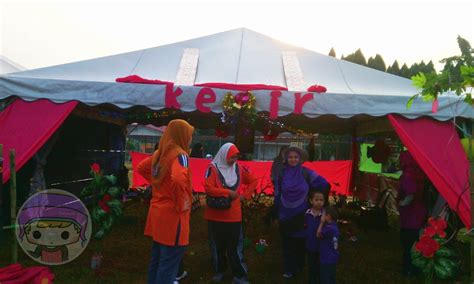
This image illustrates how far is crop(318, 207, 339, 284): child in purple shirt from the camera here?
3385 millimetres

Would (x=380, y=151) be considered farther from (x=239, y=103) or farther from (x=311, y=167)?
(x=239, y=103)

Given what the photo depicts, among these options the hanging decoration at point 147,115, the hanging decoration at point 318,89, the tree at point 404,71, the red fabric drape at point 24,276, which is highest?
the tree at point 404,71

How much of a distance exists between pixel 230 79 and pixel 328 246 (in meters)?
2.80

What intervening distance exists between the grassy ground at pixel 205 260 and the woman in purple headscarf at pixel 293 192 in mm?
574

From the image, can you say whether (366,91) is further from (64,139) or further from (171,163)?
(64,139)

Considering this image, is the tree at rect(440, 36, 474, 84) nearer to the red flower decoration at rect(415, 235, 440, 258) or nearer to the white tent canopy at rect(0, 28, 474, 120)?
the white tent canopy at rect(0, 28, 474, 120)

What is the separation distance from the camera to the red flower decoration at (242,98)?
4789 millimetres

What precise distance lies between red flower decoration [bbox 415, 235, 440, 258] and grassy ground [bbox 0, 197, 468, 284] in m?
0.94

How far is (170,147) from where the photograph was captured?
2971mm

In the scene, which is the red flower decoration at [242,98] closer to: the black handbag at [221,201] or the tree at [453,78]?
the black handbag at [221,201]

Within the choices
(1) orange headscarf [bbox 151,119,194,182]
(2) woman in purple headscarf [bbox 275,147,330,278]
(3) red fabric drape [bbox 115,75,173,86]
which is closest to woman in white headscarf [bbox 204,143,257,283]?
(2) woman in purple headscarf [bbox 275,147,330,278]

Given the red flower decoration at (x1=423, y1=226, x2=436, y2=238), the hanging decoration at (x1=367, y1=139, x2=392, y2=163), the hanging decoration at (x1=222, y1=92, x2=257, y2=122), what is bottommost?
the red flower decoration at (x1=423, y1=226, x2=436, y2=238)

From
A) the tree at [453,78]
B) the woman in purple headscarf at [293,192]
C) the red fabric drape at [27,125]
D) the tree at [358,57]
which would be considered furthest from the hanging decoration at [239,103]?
the tree at [358,57]

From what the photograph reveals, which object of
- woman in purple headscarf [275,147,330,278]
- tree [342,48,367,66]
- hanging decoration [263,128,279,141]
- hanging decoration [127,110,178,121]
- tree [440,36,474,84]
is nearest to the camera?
tree [440,36,474,84]
